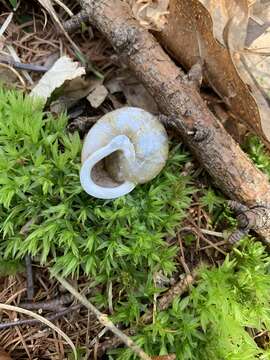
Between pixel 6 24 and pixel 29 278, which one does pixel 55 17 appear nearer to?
pixel 6 24

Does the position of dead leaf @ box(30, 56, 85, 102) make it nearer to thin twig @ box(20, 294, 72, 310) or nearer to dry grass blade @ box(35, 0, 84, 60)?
dry grass blade @ box(35, 0, 84, 60)

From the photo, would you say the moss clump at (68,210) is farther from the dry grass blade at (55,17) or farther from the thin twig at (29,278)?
the dry grass blade at (55,17)

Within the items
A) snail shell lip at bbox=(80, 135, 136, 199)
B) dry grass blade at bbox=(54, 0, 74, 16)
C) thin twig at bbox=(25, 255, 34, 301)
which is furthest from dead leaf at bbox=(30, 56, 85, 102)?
thin twig at bbox=(25, 255, 34, 301)

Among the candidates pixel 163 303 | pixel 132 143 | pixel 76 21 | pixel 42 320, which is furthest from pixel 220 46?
pixel 42 320

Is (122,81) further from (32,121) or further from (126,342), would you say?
(126,342)

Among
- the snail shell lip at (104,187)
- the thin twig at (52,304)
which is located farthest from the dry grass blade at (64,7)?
the thin twig at (52,304)

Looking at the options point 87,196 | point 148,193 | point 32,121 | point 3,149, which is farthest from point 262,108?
point 3,149
